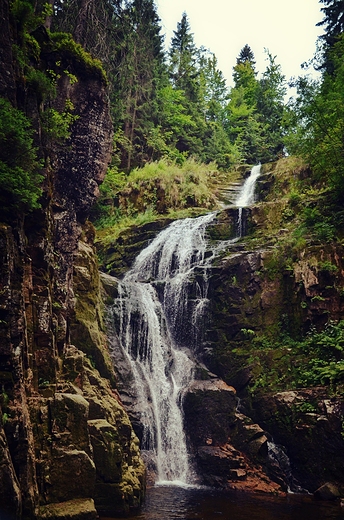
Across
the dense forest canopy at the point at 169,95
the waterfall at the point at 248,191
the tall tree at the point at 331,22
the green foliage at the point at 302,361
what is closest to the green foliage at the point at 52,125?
the dense forest canopy at the point at 169,95

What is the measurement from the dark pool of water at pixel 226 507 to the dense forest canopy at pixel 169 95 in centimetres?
854

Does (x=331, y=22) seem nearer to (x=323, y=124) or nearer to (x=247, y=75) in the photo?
(x=323, y=124)

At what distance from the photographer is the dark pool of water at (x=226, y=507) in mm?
10969

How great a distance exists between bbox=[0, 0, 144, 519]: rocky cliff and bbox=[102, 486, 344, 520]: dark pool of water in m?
0.84

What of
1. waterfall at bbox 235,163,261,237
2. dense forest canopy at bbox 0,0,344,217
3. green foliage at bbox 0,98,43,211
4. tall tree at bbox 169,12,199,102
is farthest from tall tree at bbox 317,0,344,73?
green foliage at bbox 0,98,43,211

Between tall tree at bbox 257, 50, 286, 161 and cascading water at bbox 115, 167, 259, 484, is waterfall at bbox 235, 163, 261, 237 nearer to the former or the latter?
cascading water at bbox 115, 167, 259, 484

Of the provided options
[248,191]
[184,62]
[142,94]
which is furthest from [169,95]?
[248,191]

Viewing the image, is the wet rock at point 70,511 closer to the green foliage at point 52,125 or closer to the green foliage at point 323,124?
the green foliage at point 52,125

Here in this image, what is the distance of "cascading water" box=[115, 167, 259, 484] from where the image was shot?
52.1 ft

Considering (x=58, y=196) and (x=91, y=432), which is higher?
(x=58, y=196)

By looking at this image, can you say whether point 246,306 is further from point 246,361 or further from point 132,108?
point 132,108

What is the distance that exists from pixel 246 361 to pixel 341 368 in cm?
403

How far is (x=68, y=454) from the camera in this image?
9.89 meters

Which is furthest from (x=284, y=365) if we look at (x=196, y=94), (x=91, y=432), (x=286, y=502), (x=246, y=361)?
(x=196, y=94)
